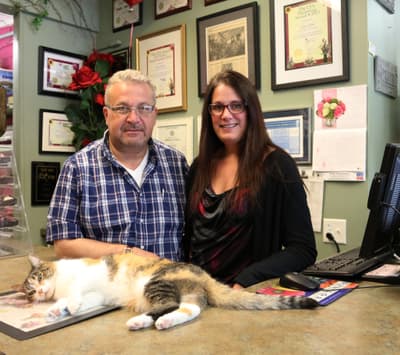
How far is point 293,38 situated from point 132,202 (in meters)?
1.20

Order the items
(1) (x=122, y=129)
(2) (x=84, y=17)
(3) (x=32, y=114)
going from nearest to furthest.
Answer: (1) (x=122, y=129) → (3) (x=32, y=114) → (2) (x=84, y=17)

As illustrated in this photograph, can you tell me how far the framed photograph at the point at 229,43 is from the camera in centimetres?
229

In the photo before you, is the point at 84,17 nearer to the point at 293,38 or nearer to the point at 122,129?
the point at 293,38

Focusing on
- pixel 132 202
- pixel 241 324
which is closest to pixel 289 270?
pixel 241 324

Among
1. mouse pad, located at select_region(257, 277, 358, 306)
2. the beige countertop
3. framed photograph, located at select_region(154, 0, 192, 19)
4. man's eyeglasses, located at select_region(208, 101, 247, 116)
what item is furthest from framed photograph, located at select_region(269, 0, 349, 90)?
the beige countertop

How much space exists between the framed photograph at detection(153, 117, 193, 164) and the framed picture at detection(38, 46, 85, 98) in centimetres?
69

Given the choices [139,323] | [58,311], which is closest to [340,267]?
[139,323]

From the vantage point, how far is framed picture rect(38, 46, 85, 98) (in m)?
2.75

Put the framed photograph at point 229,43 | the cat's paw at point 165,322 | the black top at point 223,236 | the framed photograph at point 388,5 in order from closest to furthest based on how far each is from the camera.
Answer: the cat's paw at point 165,322 < the black top at point 223,236 < the framed photograph at point 388,5 < the framed photograph at point 229,43

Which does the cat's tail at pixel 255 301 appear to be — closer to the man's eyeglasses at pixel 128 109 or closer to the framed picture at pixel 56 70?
the man's eyeglasses at pixel 128 109

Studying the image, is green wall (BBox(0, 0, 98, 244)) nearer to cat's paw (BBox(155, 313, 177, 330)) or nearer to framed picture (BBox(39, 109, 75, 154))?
framed picture (BBox(39, 109, 75, 154))

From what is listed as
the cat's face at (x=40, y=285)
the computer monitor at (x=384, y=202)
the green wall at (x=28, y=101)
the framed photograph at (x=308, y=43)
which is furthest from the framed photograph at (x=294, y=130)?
the green wall at (x=28, y=101)

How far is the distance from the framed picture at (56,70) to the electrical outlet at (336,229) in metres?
1.88

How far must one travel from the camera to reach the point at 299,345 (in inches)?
31.7
